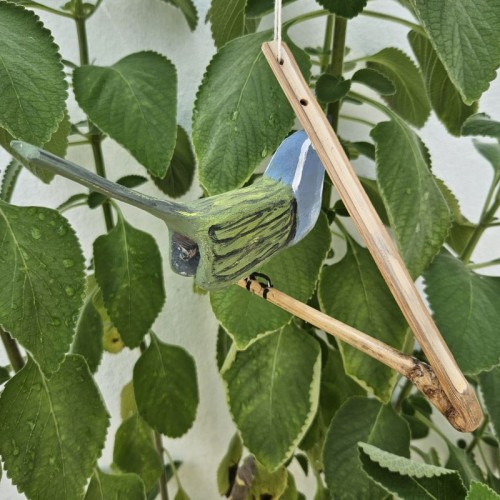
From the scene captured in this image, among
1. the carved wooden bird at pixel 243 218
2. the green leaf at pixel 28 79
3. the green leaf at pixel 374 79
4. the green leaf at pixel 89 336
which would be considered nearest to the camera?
A: the carved wooden bird at pixel 243 218

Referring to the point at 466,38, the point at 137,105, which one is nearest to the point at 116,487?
the point at 137,105

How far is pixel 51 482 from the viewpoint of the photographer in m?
0.36

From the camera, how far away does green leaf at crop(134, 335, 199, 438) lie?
19.9 inches

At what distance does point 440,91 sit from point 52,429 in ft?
1.24

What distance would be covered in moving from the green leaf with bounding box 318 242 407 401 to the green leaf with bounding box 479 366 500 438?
0.09m

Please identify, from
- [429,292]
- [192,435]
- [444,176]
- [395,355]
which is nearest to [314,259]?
[429,292]

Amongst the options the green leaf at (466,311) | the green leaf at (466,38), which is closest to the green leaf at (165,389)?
the green leaf at (466,311)

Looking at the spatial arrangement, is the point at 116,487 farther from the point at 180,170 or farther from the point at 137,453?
the point at 180,170

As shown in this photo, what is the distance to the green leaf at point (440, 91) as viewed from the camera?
42 cm

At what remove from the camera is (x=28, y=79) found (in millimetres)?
281

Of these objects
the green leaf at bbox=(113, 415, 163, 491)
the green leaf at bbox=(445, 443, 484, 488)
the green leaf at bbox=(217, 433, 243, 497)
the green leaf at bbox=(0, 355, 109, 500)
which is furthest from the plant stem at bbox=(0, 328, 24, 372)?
the green leaf at bbox=(445, 443, 484, 488)

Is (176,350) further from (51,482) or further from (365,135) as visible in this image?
(365,135)

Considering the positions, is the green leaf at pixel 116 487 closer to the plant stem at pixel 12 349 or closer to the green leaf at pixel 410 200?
the plant stem at pixel 12 349

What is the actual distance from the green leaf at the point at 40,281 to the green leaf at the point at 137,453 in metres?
0.30
